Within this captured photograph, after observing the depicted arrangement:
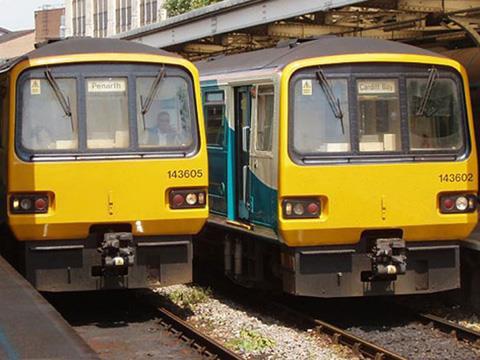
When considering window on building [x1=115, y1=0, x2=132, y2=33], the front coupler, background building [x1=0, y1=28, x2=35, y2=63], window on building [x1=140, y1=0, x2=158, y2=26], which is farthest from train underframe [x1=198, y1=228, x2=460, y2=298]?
background building [x1=0, y1=28, x2=35, y2=63]

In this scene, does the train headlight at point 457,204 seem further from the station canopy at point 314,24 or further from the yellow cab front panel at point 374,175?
the station canopy at point 314,24

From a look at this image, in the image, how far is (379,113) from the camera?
1044cm

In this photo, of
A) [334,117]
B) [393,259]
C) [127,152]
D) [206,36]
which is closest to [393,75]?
[334,117]

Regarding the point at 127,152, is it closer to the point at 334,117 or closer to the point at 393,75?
the point at 334,117

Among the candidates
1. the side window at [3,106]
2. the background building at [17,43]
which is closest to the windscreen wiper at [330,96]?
the side window at [3,106]

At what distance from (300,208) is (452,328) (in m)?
1.95

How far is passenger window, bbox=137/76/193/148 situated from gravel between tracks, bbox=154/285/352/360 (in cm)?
197

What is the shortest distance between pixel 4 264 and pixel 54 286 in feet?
1.92

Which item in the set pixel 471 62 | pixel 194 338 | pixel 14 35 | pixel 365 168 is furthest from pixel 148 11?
pixel 194 338

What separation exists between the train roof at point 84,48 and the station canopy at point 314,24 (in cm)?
200

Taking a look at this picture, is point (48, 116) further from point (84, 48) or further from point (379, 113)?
point (379, 113)

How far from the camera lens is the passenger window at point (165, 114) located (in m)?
10.5

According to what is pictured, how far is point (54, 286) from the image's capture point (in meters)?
10.3

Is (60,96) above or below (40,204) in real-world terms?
above
